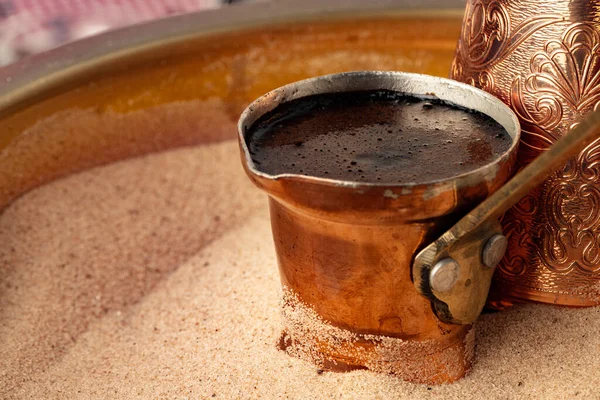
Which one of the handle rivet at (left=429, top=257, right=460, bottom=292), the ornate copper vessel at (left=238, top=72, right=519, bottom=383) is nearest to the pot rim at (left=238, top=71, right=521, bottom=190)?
the ornate copper vessel at (left=238, top=72, right=519, bottom=383)

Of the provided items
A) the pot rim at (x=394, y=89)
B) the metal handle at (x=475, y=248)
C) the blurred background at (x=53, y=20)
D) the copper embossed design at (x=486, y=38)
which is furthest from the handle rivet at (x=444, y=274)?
the blurred background at (x=53, y=20)

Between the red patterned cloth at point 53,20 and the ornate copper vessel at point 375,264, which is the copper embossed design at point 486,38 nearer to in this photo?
the ornate copper vessel at point 375,264

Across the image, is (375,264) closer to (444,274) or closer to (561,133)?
(444,274)

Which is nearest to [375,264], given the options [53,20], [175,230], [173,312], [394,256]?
[394,256]

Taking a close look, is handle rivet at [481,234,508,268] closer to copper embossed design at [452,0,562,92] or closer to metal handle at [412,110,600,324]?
metal handle at [412,110,600,324]

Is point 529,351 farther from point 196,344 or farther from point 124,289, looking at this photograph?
point 124,289
